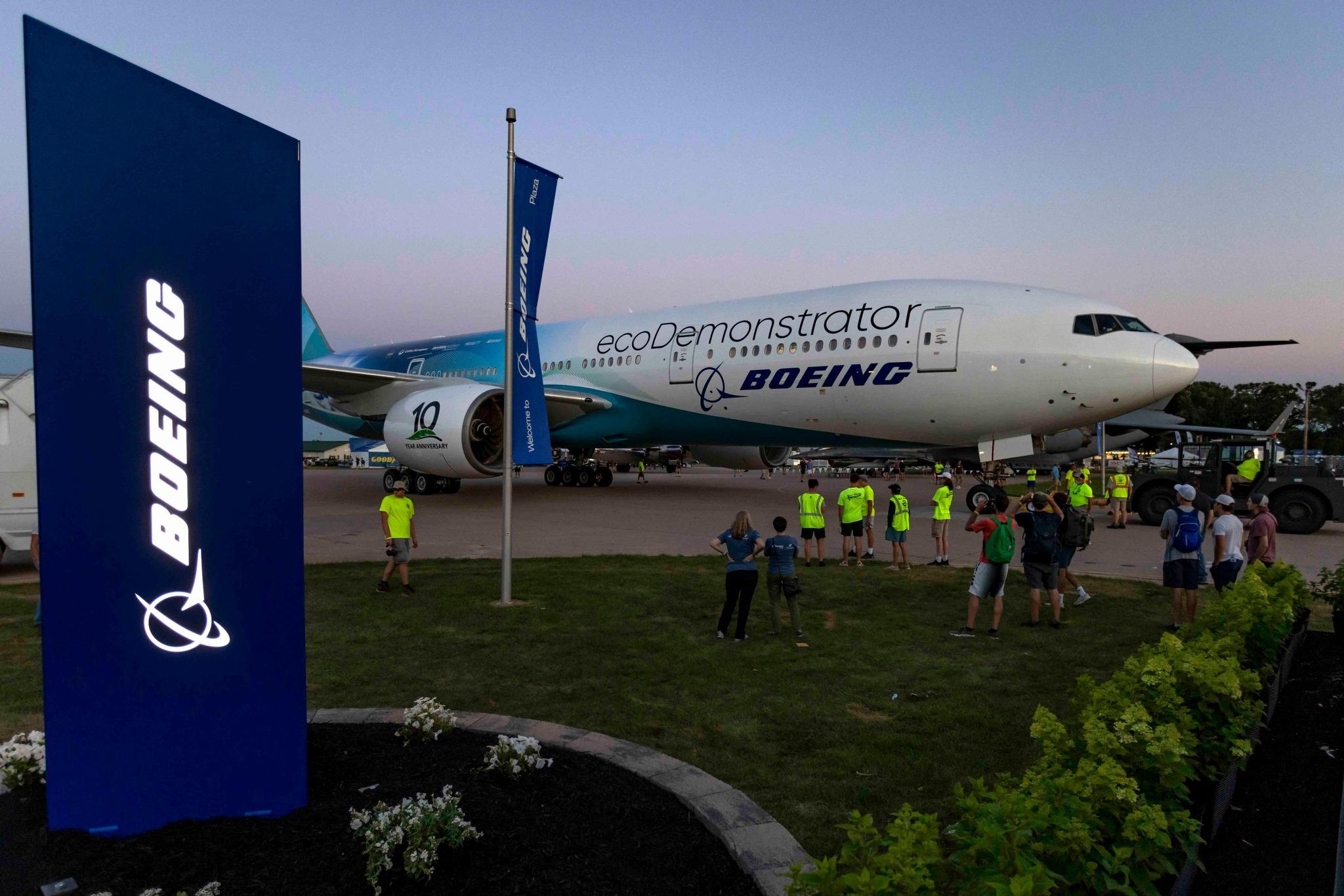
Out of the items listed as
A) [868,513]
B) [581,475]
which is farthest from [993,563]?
[581,475]

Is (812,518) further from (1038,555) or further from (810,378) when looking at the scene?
(810,378)

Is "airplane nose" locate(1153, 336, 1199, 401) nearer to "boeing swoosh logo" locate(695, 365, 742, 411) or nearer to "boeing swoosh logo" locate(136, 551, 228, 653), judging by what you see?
"boeing swoosh logo" locate(695, 365, 742, 411)

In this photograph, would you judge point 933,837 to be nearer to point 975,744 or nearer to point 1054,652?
point 975,744

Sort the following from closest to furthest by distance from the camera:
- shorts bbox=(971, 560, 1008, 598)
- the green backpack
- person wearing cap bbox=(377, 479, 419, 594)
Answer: the green backpack, shorts bbox=(971, 560, 1008, 598), person wearing cap bbox=(377, 479, 419, 594)

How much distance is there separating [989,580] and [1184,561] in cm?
190

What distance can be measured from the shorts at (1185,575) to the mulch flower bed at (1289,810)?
66.0 inches

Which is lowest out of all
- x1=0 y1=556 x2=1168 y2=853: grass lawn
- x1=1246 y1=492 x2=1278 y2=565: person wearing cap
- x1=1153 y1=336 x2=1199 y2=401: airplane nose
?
x1=0 y1=556 x2=1168 y2=853: grass lawn

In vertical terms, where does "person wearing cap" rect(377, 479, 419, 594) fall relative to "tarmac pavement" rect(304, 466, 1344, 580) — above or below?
above

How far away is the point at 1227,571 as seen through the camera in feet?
26.3

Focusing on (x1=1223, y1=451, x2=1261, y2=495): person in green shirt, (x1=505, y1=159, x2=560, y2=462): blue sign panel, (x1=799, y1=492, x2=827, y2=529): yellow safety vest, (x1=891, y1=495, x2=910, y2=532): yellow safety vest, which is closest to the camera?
(x1=505, y1=159, x2=560, y2=462): blue sign panel

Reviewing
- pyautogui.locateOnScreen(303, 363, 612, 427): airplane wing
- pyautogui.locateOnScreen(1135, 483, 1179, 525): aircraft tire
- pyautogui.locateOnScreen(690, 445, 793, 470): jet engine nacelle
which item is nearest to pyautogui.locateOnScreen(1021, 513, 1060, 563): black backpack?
pyautogui.locateOnScreen(1135, 483, 1179, 525): aircraft tire

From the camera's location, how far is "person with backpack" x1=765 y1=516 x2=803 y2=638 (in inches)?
290

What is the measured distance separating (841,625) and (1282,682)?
3.54m

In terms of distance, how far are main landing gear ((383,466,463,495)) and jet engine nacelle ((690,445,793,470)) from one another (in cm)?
792
